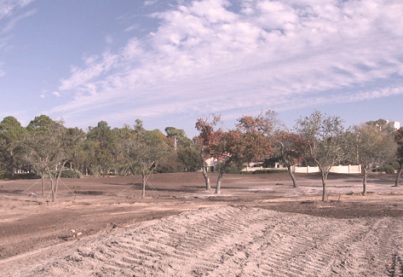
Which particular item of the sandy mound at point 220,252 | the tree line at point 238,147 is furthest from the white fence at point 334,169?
the sandy mound at point 220,252

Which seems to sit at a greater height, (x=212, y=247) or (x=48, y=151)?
(x=48, y=151)

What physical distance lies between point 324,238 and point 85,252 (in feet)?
23.5

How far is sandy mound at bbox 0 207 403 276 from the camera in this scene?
27.9 feet

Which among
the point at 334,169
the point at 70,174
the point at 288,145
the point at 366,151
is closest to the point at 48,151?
the point at 366,151

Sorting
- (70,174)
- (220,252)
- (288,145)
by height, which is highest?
(288,145)

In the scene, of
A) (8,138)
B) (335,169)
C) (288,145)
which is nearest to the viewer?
(288,145)

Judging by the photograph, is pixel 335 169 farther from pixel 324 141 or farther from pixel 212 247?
pixel 212 247

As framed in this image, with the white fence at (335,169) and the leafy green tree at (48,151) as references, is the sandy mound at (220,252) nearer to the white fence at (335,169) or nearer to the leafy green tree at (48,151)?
the leafy green tree at (48,151)

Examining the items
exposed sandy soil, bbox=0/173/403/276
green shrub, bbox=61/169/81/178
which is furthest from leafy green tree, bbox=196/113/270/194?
green shrub, bbox=61/169/81/178

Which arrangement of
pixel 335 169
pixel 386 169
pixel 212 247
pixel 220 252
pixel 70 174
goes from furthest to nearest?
pixel 335 169 → pixel 386 169 → pixel 70 174 → pixel 212 247 → pixel 220 252

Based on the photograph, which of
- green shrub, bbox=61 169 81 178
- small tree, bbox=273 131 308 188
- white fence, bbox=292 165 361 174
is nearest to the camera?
small tree, bbox=273 131 308 188

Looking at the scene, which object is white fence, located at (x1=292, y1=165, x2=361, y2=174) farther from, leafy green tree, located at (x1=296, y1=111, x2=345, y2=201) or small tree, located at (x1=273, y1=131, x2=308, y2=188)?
leafy green tree, located at (x1=296, y1=111, x2=345, y2=201)

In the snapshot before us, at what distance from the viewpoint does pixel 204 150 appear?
38250 millimetres

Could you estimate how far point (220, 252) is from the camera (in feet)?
33.0
